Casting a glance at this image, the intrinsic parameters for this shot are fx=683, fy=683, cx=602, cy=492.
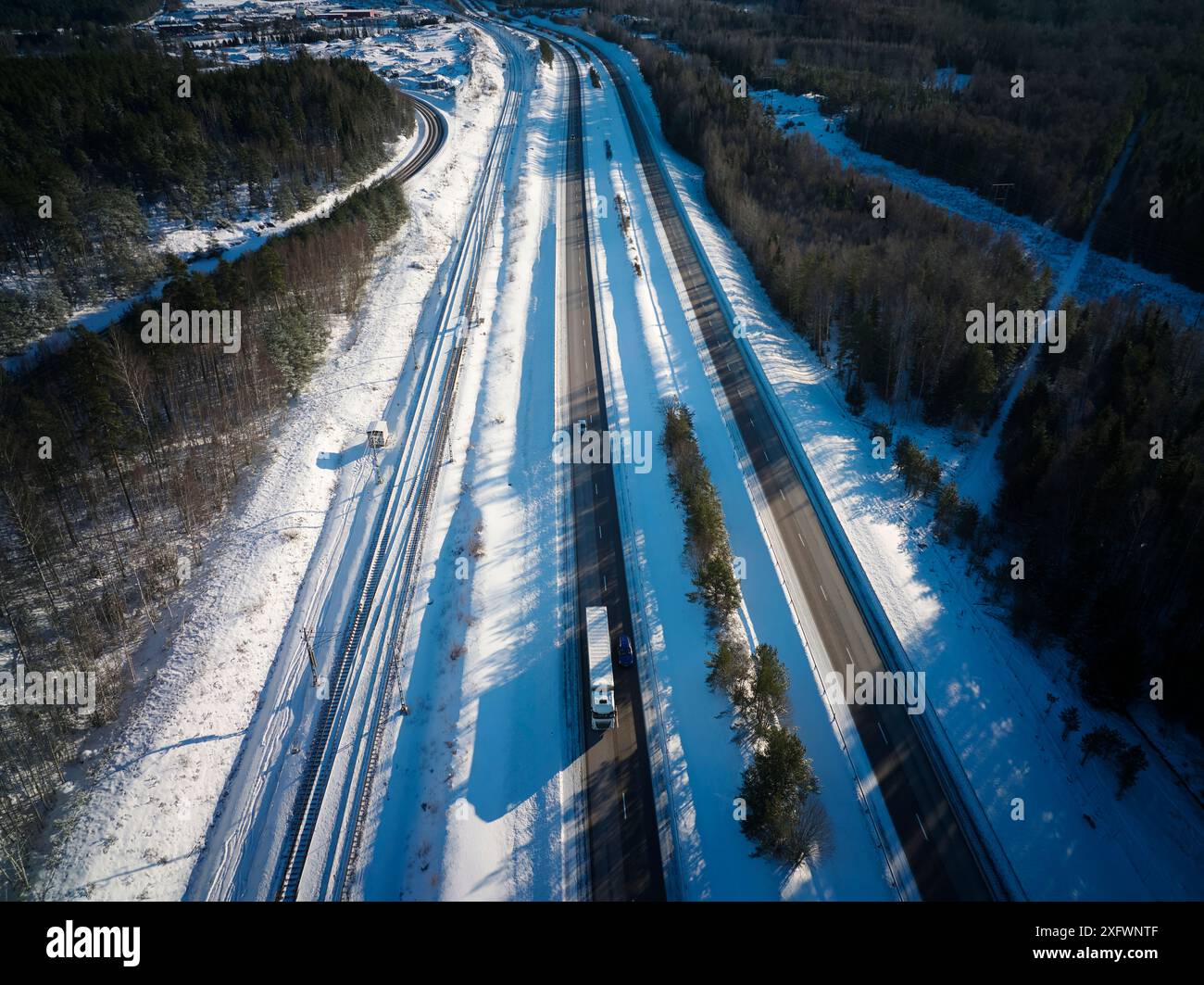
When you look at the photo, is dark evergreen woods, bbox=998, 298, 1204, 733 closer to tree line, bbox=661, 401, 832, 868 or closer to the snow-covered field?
the snow-covered field

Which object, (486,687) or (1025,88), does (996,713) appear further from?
(1025,88)

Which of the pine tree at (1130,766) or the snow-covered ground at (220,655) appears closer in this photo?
the snow-covered ground at (220,655)

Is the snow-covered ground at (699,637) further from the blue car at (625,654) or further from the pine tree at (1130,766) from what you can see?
the pine tree at (1130,766)

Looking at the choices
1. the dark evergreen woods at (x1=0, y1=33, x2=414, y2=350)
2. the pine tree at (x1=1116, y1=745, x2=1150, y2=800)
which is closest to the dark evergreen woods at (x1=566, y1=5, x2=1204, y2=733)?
the pine tree at (x1=1116, y1=745, x2=1150, y2=800)

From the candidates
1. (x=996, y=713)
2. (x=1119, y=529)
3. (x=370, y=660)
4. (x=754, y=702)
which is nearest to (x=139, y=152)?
(x=370, y=660)

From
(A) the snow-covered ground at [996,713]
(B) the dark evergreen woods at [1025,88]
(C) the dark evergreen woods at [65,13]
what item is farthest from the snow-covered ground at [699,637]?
(C) the dark evergreen woods at [65,13]
